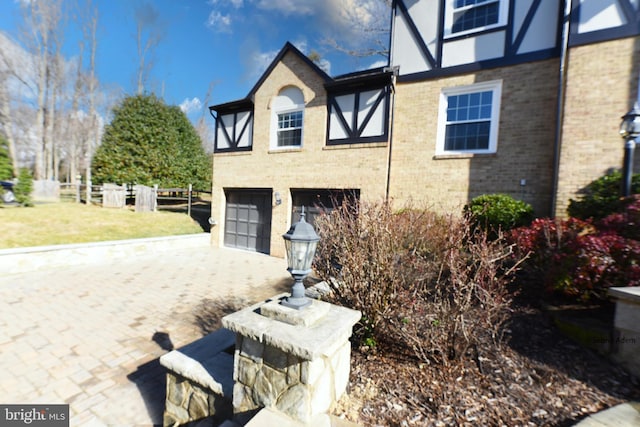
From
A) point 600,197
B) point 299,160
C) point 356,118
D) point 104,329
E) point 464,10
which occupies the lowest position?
point 104,329

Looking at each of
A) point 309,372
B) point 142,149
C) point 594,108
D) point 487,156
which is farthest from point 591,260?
point 142,149

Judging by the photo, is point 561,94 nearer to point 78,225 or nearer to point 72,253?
point 72,253

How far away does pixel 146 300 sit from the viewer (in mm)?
5688

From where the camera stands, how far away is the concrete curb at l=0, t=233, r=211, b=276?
6.82 meters

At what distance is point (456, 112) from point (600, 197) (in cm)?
396

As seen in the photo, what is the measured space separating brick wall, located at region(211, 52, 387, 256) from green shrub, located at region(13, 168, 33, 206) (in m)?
7.63

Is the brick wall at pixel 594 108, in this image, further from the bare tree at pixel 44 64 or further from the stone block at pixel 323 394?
the bare tree at pixel 44 64

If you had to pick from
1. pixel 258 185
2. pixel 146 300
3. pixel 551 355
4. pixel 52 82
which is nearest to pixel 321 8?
pixel 258 185

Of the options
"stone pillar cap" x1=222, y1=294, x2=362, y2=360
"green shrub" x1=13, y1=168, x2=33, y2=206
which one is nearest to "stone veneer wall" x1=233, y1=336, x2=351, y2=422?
"stone pillar cap" x1=222, y1=294, x2=362, y2=360

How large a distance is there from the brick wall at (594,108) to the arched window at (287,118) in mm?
7636

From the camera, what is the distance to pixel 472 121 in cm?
788

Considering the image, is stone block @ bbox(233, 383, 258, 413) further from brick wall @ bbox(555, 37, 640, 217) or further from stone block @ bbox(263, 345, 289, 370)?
brick wall @ bbox(555, 37, 640, 217)

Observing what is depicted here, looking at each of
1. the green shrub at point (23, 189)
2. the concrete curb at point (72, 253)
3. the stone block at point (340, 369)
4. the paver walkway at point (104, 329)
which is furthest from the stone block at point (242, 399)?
the green shrub at point (23, 189)

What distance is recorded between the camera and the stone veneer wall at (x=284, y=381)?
2068mm
